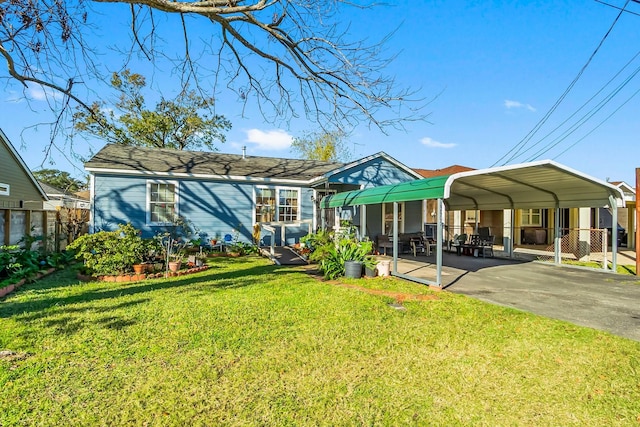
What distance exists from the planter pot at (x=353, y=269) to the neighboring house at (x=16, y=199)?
34.6 feet

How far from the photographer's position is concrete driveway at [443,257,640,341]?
5520 mm

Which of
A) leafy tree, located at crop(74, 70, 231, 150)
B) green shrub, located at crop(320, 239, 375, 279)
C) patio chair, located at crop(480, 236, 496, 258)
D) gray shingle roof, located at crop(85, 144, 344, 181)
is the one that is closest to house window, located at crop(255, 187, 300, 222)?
gray shingle roof, located at crop(85, 144, 344, 181)

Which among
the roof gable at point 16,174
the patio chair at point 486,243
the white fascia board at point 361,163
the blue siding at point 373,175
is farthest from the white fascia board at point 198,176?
the patio chair at point 486,243

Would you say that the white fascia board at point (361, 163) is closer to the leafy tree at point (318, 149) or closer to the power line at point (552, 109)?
the power line at point (552, 109)

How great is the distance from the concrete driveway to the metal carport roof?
2111mm

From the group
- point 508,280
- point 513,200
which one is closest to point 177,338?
point 508,280

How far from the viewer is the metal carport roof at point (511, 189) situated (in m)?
8.19

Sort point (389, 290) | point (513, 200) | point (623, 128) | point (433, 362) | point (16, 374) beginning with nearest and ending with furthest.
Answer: point (16, 374)
point (433, 362)
point (389, 290)
point (513, 200)
point (623, 128)

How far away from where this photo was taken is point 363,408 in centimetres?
291

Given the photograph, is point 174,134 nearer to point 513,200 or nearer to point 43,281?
point 43,281

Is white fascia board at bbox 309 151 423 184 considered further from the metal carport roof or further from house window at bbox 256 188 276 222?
house window at bbox 256 188 276 222

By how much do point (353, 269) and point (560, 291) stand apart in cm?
450

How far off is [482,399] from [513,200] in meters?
11.8

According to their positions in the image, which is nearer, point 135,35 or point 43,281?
point 135,35
